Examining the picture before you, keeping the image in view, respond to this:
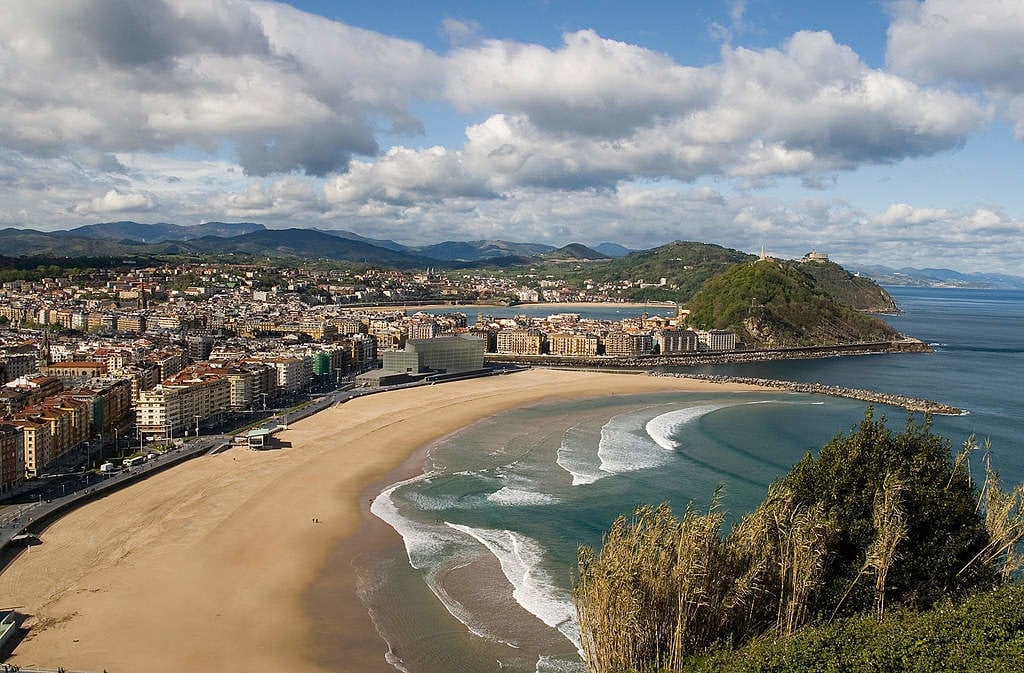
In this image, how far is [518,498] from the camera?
29969 mm

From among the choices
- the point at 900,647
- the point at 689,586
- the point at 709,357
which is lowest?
the point at 709,357

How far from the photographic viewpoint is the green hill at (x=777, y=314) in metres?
103

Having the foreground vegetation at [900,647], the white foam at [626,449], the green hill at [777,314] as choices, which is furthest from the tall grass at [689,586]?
the green hill at [777,314]

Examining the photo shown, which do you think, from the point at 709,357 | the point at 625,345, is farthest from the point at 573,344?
the point at 709,357

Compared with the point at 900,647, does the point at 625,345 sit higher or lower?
lower

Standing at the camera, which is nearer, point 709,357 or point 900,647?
point 900,647

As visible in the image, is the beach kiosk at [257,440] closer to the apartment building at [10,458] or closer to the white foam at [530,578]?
the apartment building at [10,458]

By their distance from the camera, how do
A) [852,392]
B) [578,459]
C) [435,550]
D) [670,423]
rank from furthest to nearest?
1. [852,392]
2. [670,423]
3. [578,459]
4. [435,550]

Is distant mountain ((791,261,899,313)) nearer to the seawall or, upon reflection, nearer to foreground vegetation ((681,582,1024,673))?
the seawall

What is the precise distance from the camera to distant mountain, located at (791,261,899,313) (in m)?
174

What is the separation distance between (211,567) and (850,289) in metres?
181

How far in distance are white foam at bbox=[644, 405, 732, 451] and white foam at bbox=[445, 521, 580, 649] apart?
15.5 metres

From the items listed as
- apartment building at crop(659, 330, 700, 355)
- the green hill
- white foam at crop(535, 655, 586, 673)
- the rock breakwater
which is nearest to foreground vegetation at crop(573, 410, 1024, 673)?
white foam at crop(535, 655, 586, 673)

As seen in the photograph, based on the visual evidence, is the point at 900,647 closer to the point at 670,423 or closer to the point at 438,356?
the point at 670,423
